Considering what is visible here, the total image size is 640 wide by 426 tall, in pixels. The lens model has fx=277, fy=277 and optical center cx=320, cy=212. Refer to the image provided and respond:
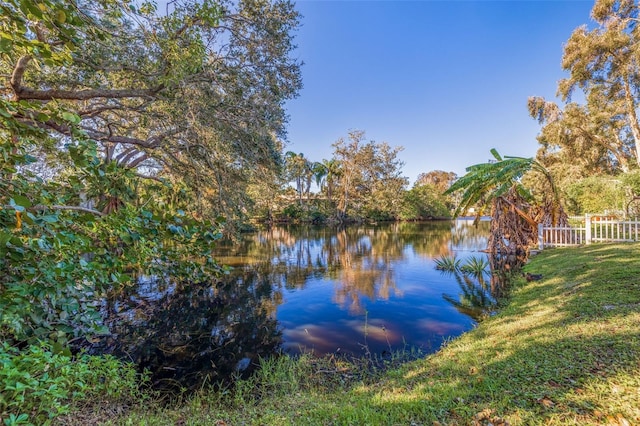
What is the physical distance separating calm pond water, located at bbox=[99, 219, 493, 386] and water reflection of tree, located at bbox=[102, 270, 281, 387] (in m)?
0.02

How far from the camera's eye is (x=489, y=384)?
333 cm

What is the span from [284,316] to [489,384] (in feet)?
19.9

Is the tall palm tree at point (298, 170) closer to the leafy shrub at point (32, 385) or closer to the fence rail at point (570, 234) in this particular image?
the fence rail at point (570, 234)

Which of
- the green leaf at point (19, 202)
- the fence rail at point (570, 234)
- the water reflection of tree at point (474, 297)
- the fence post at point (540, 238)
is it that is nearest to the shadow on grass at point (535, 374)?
the water reflection of tree at point (474, 297)

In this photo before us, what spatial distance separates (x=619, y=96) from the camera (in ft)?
68.2

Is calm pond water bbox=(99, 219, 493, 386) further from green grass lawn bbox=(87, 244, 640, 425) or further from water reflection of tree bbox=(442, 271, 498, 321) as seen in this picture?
green grass lawn bbox=(87, 244, 640, 425)

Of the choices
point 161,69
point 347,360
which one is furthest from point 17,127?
point 347,360

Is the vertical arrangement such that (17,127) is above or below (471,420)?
above

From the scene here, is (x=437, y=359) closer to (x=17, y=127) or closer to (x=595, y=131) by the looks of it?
(x=17, y=127)

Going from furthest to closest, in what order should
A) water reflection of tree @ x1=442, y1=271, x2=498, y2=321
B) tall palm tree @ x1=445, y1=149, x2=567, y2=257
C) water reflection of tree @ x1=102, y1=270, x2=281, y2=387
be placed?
tall palm tree @ x1=445, y1=149, x2=567, y2=257 → water reflection of tree @ x1=442, y1=271, x2=498, y2=321 → water reflection of tree @ x1=102, y1=270, x2=281, y2=387

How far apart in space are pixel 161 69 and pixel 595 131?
3054 cm

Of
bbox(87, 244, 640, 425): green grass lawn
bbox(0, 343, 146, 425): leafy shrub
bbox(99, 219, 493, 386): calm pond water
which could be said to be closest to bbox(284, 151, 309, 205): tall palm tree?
bbox(99, 219, 493, 386): calm pond water

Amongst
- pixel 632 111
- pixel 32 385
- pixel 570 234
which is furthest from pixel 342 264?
pixel 632 111

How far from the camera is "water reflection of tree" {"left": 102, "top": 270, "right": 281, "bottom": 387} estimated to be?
5703 millimetres
